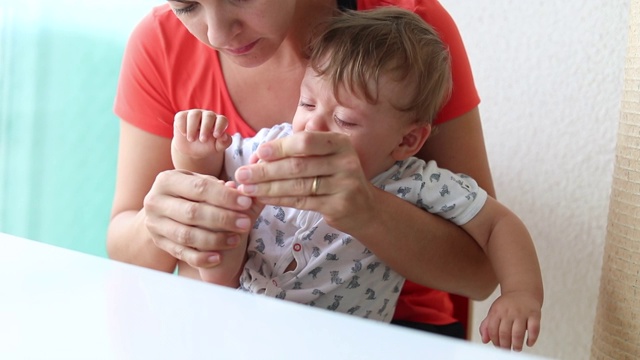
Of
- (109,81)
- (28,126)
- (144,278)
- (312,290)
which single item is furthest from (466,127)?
(28,126)

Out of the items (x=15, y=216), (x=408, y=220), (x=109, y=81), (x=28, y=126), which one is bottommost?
(x=15, y=216)

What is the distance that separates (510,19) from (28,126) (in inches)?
55.0

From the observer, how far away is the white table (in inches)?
21.3

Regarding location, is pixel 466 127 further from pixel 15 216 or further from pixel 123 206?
pixel 15 216

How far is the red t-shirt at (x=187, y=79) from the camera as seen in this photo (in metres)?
1.37

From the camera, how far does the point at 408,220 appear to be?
1.20 metres

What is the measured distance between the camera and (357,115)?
117cm

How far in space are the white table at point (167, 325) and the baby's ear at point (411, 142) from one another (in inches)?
24.2

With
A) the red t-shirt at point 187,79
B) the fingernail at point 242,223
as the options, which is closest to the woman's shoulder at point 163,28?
the red t-shirt at point 187,79

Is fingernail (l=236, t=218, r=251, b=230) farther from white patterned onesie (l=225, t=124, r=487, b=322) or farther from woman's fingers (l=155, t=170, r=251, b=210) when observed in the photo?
white patterned onesie (l=225, t=124, r=487, b=322)

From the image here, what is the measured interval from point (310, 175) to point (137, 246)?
1.28 ft

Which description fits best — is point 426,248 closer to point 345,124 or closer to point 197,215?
point 345,124

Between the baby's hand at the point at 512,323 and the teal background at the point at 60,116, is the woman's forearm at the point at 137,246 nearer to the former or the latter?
the baby's hand at the point at 512,323

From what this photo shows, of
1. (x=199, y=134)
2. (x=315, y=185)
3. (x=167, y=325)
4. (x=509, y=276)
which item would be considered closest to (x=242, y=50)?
(x=199, y=134)
